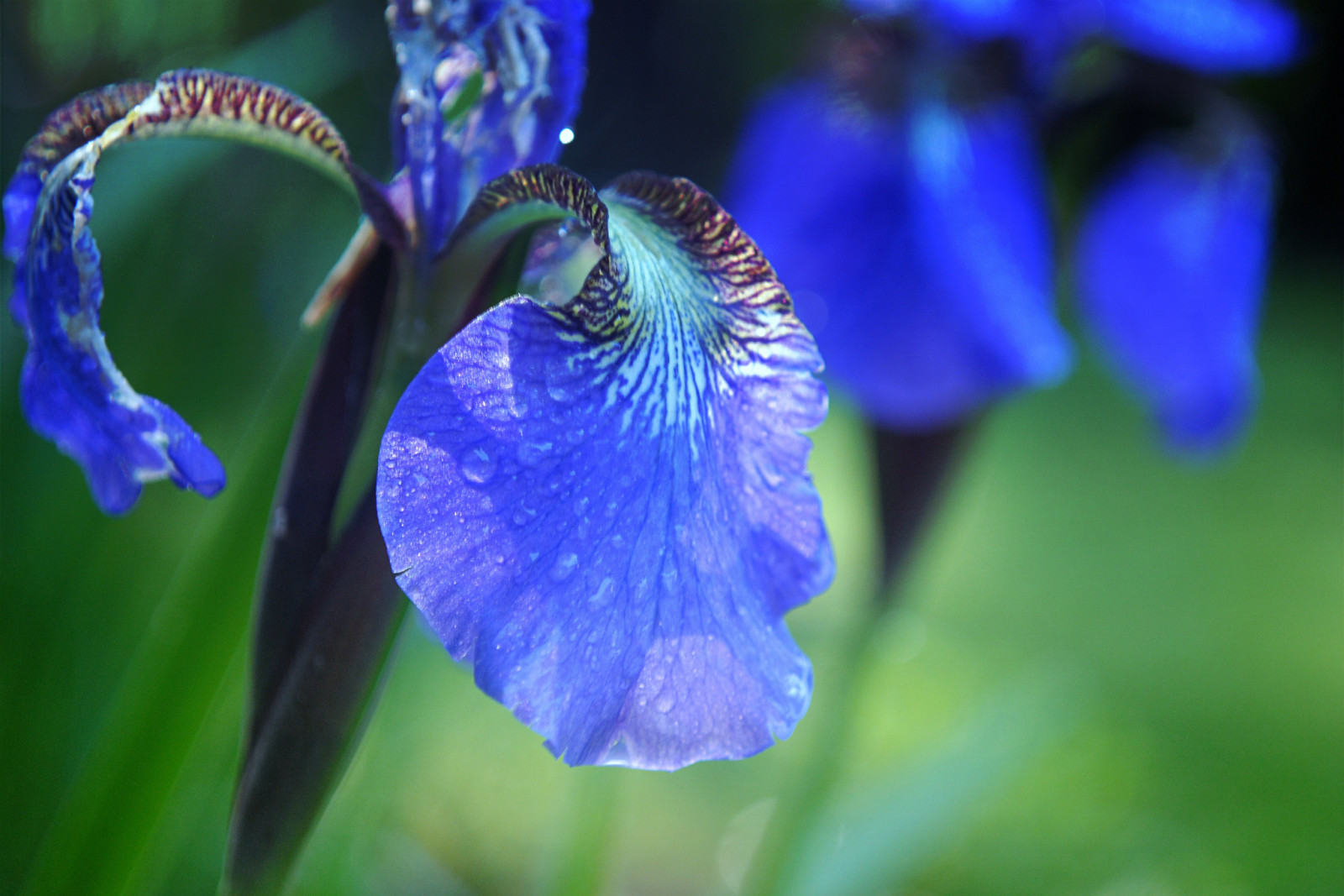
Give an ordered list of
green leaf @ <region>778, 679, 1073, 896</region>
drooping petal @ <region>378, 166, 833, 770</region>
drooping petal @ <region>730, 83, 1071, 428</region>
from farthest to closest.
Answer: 1. green leaf @ <region>778, 679, 1073, 896</region>
2. drooping petal @ <region>730, 83, 1071, 428</region>
3. drooping petal @ <region>378, 166, 833, 770</region>

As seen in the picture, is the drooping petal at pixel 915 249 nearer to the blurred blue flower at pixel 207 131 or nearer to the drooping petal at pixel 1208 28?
the drooping petal at pixel 1208 28

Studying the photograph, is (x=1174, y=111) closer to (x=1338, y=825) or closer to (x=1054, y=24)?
(x=1054, y=24)


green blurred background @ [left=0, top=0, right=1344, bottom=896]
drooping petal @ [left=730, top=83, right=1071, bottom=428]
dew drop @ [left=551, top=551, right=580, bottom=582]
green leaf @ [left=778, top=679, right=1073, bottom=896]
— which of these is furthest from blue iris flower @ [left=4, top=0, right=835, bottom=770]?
green leaf @ [left=778, top=679, right=1073, bottom=896]

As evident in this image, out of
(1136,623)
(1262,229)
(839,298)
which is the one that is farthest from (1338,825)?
(839,298)

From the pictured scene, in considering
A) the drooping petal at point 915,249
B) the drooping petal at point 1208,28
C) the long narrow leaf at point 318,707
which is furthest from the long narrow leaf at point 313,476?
the drooping petal at point 1208,28

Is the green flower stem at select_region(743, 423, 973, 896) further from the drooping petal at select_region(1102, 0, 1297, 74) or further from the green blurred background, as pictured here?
the drooping petal at select_region(1102, 0, 1297, 74)
